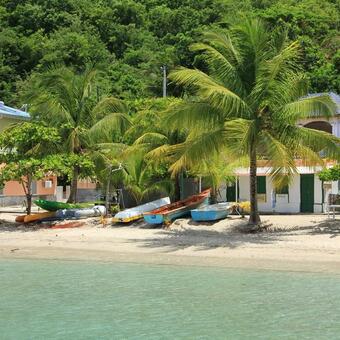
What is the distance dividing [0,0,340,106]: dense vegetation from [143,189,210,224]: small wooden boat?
1990 cm

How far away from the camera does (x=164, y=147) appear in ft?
77.2

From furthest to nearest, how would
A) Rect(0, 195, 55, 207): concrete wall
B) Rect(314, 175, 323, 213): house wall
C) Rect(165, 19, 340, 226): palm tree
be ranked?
Rect(0, 195, 55, 207): concrete wall < Rect(314, 175, 323, 213): house wall < Rect(165, 19, 340, 226): palm tree

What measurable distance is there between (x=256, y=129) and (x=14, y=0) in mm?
41191

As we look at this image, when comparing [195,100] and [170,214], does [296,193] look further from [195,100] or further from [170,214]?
[195,100]

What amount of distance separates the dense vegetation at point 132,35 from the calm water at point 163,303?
2970cm

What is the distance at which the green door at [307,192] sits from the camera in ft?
87.2

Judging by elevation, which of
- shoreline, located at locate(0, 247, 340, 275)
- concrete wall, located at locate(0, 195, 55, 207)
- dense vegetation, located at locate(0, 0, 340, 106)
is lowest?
shoreline, located at locate(0, 247, 340, 275)

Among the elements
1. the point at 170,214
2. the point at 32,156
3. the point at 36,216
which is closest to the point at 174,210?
the point at 170,214

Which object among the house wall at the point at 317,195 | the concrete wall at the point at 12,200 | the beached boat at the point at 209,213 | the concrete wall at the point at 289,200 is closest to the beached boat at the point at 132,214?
the beached boat at the point at 209,213

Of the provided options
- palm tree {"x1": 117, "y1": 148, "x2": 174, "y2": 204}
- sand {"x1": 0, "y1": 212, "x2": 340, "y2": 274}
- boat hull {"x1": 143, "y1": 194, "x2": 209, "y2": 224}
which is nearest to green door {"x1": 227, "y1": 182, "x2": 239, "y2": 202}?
boat hull {"x1": 143, "y1": 194, "x2": 209, "y2": 224}

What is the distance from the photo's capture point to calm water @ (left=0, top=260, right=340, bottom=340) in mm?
9953

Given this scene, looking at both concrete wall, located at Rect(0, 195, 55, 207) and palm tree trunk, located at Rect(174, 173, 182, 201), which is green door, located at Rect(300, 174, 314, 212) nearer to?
palm tree trunk, located at Rect(174, 173, 182, 201)

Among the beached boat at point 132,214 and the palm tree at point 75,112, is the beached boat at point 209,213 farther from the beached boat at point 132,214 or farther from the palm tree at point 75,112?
the palm tree at point 75,112

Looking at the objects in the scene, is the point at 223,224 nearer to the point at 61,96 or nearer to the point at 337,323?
the point at 61,96
